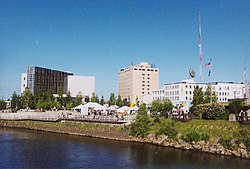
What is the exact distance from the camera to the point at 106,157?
3731 cm

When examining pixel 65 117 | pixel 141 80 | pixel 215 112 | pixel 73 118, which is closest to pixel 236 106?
pixel 215 112

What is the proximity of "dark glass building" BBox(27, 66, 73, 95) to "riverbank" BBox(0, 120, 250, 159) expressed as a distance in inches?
4183

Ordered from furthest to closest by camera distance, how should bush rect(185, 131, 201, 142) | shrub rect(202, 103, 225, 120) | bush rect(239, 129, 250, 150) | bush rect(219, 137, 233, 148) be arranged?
shrub rect(202, 103, 225, 120)
bush rect(185, 131, 201, 142)
bush rect(219, 137, 233, 148)
bush rect(239, 129, 250, 150)

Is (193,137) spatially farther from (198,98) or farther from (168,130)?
(198,98)

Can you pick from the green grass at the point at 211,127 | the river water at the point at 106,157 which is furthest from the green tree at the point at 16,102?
the green grass at the point at 211,127

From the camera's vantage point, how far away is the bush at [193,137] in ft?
142

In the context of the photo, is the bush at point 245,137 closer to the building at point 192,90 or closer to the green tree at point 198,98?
the green tree at point 198,98

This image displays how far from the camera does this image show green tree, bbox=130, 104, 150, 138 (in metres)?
50.1

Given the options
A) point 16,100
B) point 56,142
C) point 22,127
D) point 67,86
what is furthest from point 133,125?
point 67,86

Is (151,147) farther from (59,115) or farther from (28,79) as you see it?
(28,79)

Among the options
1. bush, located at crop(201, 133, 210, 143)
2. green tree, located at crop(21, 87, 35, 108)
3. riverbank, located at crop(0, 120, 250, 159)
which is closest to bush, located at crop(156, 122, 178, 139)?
riverbank, located at crop(0, 120, 250, 159)

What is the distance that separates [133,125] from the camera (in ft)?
170

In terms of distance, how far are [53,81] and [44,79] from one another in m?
6.16

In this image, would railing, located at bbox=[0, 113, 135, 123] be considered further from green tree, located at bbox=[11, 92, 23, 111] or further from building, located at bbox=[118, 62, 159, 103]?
building, located at bbox=[118, 62, 159, 103]
